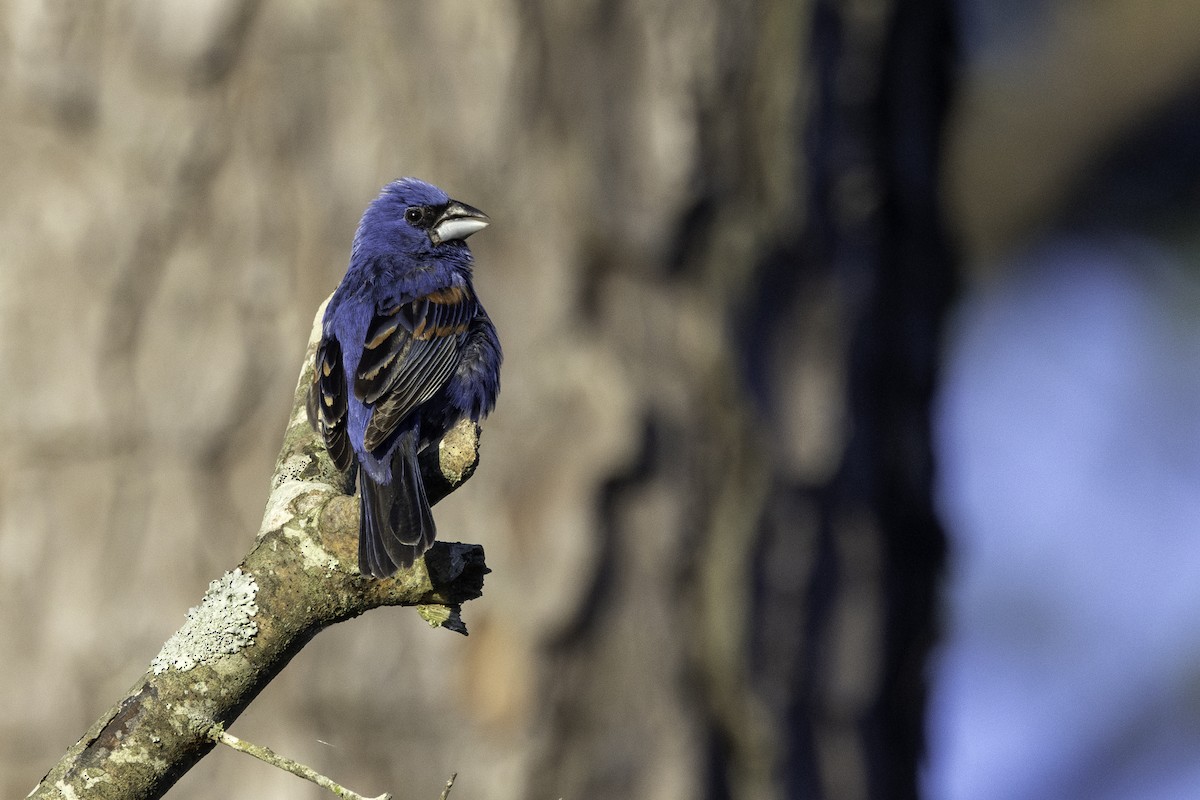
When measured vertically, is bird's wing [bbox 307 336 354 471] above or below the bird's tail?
above

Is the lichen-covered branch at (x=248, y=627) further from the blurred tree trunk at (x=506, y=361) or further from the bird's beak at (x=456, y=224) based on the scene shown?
the blurred tree trunk at (x=506, y=361)

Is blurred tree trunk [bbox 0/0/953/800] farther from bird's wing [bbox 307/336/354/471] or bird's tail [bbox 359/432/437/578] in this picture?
bird's tail [bbox 359/432/437/578]

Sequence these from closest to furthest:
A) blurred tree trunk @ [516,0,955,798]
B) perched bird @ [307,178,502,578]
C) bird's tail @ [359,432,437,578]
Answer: bird's tail @ [359,432,437,578], perched bird @ [307,178,502,578], blurred tree trunk @ [516,0,955,798]

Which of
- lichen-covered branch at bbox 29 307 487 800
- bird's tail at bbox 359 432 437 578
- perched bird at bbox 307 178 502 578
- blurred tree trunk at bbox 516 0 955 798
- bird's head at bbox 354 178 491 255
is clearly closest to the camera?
lichen-covered branch at bbox 29 307 487 800

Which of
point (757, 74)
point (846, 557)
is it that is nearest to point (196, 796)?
point (846, 557)

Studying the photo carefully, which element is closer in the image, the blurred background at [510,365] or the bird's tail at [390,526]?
the bird's tail at [390,526]

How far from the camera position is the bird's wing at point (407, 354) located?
3303mm

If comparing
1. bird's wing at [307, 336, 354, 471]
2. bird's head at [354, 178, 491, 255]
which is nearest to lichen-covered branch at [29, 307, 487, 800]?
bird's wing at [307, 336, 354, 471]

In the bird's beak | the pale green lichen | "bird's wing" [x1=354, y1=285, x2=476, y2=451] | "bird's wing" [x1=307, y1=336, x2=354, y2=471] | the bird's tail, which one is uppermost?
the bird's beak

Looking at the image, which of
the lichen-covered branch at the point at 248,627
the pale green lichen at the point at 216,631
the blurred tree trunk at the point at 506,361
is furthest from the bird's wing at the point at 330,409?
the blurred tree trunk at the point at 506,361

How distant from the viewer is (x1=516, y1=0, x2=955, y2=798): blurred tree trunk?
17.3 ft

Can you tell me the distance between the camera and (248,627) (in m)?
2.17

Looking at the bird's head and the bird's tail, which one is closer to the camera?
the bird's tail

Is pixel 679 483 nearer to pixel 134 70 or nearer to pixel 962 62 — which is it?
pixel 134 70
